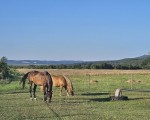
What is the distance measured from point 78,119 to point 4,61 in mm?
41347

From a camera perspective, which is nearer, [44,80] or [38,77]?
[44,80]

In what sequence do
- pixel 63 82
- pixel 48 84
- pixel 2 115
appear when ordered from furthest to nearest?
pixel 63 82 → pixel 48 84 → pixel 2 115

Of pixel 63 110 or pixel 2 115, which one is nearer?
pixel 2 115

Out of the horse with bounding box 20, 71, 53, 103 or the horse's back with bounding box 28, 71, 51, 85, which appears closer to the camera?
the horse with bounding box 20, 71, 53, 103

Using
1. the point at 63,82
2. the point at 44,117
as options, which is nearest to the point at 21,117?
the point at 44,117

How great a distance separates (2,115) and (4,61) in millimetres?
39247

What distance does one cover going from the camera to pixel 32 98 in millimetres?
31219

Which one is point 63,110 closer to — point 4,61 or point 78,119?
point 78,119

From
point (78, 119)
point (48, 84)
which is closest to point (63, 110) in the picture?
point (78, 119)

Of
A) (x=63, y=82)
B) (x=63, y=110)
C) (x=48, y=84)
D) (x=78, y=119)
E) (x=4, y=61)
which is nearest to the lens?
(x=78, y=119)

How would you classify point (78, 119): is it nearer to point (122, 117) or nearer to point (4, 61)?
point (122, 117)

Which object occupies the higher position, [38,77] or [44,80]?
[38,77]

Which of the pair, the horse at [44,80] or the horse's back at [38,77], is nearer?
the horse at [44,80]

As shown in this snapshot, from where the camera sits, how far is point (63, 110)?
921 inches
